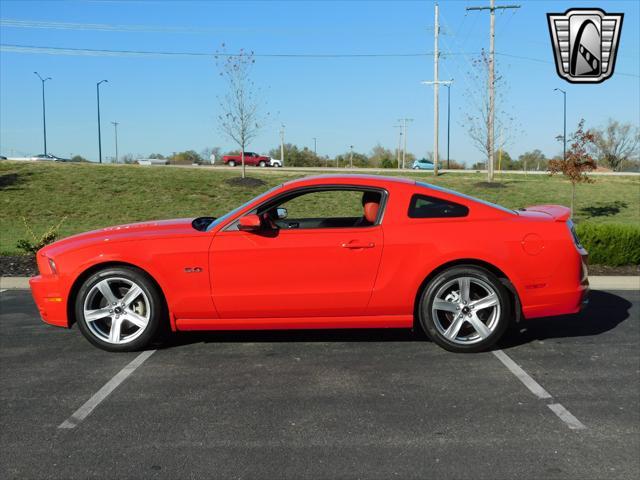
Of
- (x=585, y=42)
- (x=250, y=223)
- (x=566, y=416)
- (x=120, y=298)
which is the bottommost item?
(x=566, y=416)

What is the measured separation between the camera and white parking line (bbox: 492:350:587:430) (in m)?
4.02

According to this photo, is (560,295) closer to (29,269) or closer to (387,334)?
(387,334)

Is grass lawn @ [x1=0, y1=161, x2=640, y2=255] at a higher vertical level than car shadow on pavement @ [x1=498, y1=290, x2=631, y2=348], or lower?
higher

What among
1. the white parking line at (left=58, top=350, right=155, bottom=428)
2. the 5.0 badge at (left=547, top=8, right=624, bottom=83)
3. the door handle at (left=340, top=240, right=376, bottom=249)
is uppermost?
the 5.0 badge at (left=547, top=8, right=624, bottom=83)

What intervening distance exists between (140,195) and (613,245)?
17.7 m

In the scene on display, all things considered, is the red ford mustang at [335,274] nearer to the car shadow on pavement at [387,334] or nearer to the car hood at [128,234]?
the car hood at [128,234]

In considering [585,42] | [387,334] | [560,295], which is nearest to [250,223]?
[387,334]

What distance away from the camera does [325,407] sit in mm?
4297

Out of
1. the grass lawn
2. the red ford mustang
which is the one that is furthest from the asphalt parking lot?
the grass lawn

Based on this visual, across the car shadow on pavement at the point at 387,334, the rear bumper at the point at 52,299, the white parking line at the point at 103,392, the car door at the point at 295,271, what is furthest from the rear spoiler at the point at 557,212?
the rear bumper at the point at 52,299

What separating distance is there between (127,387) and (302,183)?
223cm

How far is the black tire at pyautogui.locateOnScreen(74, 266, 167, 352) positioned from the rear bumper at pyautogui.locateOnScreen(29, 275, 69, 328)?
13 centimetres

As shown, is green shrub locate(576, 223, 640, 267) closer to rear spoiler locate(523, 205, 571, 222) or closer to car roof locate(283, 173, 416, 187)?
rear spoiler locate(523, 205, 571, 222)

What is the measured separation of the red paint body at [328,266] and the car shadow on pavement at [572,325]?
716 millimetres
